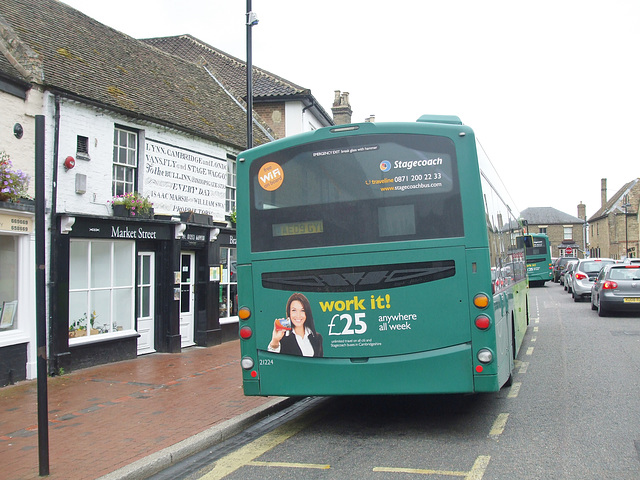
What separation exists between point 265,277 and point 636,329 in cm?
1213

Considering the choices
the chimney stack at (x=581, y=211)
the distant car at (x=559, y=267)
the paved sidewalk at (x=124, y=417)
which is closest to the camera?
the paved sidewalk at (x=124, y=417)

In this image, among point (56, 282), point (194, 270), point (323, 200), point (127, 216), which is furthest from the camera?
point (194, 270)

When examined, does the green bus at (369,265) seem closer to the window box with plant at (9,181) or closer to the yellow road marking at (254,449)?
the yellow road marking at (254,449)

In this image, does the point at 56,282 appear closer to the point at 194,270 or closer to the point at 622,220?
the point at 194,270

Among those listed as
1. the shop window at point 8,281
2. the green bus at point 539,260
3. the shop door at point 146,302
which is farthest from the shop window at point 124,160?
the green bus at point 539,260

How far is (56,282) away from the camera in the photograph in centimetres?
1064

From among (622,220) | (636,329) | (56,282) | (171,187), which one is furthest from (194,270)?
(622,220)

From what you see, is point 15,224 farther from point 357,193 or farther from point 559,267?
point 559,267

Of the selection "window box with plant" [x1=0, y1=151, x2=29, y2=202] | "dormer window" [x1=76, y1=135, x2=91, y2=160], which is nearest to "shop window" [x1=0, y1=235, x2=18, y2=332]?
"window box with plant" [x1=0, y1=151, x2=29, y2=202]

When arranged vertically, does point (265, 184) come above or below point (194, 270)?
above

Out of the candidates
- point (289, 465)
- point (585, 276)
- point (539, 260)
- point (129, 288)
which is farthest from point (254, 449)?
point (539, 260)

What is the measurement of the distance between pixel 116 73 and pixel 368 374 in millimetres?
10725

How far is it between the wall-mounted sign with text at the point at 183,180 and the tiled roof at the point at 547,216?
82.4 metres

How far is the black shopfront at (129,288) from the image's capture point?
10.8m
